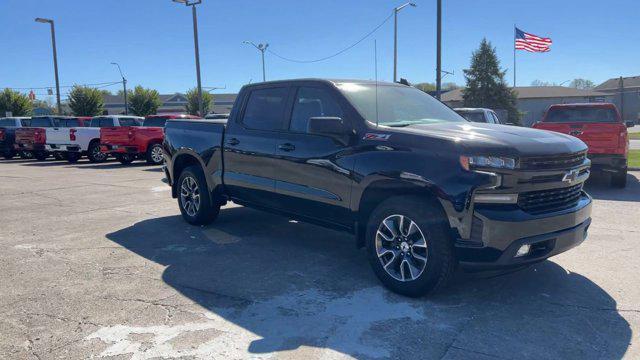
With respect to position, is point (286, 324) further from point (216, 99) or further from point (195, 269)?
point (216, 99)

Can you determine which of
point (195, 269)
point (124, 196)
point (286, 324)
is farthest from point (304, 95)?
point (124, 196)

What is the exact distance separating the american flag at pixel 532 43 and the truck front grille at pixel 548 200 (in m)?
A: 28.0

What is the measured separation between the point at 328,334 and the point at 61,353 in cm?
180

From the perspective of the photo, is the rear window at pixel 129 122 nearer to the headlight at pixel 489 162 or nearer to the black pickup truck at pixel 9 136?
the black pickup truck at pixel 9 136

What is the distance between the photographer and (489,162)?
397 cm

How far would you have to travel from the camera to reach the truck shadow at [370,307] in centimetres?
358

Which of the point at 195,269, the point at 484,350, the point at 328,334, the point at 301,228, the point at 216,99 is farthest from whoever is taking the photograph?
the point at 216,99

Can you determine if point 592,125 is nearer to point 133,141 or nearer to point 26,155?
point 133,141

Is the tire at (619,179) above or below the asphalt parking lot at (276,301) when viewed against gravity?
above

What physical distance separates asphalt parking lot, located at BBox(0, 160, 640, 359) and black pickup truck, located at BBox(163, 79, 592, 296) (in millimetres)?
440

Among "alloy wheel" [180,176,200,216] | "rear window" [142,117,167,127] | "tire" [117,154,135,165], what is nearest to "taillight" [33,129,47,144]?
"tire" [117,154,135,165]

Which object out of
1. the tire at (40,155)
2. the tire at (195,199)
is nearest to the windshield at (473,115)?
the tire at (195,199)

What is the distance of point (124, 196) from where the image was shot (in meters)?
10.1

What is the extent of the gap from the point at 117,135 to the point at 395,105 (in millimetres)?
Result: 13714
